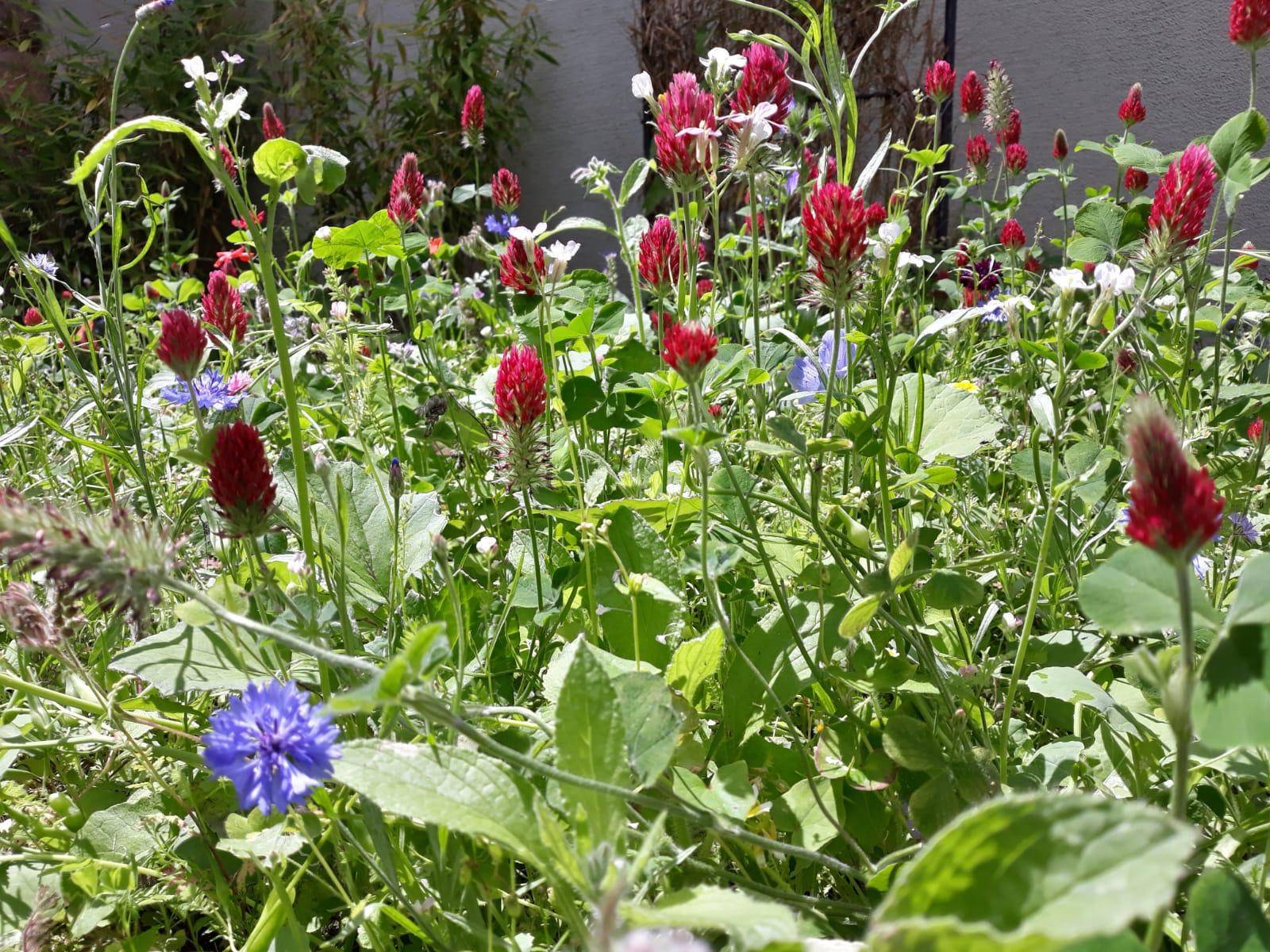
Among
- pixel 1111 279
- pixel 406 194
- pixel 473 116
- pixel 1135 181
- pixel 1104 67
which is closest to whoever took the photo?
pixel 1111 279

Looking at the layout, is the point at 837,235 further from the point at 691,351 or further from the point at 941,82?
the point at 941,82

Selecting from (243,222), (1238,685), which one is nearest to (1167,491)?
(1238,685)

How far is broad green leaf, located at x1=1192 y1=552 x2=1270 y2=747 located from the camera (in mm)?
453

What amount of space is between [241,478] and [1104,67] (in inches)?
195

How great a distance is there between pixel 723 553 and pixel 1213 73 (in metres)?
4.56

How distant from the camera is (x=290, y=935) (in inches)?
29.6

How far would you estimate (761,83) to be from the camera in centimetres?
133

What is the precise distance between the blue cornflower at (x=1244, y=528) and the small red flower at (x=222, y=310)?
1392mm

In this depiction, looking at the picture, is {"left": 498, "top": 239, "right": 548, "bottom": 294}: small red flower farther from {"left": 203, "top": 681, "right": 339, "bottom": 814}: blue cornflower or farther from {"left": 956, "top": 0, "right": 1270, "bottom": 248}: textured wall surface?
{"left": 956, "top": 0, "right": 1270, "bottom": 248}: textured wall surface

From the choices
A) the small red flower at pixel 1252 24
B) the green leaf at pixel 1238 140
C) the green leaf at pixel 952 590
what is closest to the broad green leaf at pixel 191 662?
the green leaf at pixel 952 590

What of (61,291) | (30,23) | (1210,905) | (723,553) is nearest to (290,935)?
(723,553)

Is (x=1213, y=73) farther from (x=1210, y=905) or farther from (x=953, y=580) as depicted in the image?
(x=1210, y=905)


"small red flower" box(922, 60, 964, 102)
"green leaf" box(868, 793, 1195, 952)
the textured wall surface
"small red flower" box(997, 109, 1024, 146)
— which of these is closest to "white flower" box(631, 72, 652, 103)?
"green leaf" box(868, 793, 1195, 952)

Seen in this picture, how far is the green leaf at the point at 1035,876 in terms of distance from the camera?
35cm
